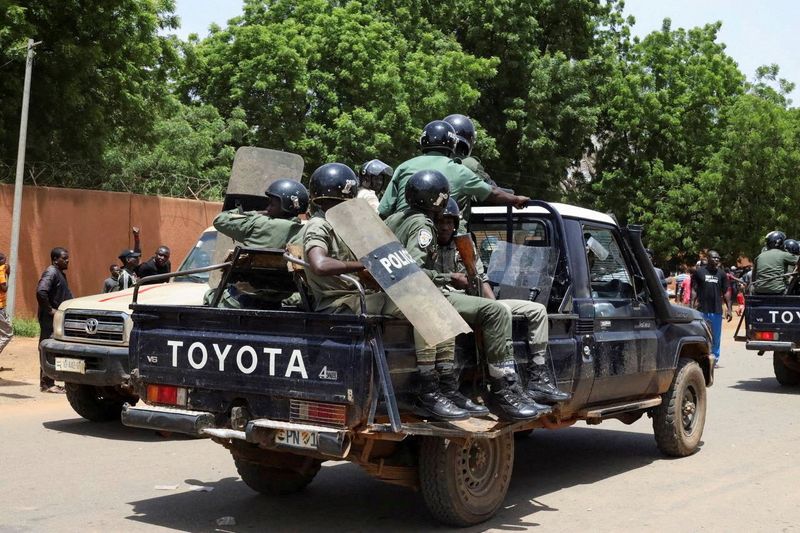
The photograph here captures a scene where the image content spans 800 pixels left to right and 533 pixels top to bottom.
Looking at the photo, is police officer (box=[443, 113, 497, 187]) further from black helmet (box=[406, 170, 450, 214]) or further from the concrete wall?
the concrete wall

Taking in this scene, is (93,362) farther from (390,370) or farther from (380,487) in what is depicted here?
(390,370)

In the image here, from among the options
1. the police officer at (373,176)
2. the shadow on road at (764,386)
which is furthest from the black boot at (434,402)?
the shadow on road at (764,386)

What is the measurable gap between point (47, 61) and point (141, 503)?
553 inches

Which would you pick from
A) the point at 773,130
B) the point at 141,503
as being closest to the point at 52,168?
the point at 141,503

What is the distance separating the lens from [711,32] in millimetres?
39656

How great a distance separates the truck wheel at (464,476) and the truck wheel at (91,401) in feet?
16.5

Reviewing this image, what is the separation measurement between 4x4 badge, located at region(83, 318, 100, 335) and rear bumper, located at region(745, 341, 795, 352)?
8.67 meters

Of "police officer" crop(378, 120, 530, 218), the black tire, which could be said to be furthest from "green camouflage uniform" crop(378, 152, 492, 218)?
the black tire

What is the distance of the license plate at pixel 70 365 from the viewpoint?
9250mm

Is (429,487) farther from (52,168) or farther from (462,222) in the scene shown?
(52,168)

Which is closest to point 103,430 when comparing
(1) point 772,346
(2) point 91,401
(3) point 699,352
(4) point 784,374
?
(2) point 91,401

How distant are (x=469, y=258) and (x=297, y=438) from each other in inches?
67.2

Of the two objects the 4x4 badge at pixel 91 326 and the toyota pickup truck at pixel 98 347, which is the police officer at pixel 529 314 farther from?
the 4x4 badge at pixel 91 326

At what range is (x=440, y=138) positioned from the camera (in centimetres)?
681
